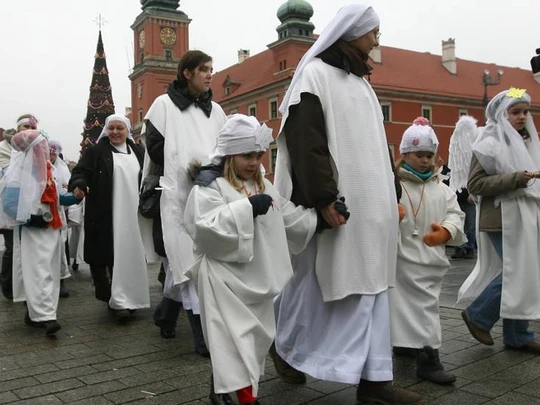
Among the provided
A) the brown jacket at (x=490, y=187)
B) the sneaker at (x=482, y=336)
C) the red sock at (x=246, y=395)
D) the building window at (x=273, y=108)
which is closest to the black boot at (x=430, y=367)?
the sneaker at (x=482, y=336)

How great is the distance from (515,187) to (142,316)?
3.69m

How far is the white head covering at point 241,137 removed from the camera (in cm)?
350

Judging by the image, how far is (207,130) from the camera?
5129mm

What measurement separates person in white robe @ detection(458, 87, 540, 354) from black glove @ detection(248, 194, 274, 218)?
221 cm

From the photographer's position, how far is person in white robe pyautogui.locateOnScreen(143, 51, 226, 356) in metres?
4.88

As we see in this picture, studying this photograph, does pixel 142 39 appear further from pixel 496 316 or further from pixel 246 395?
pixel 246 395

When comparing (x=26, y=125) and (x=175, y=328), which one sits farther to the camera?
(x=26, y=125)

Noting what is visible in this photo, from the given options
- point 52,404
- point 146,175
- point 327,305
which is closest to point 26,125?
point 146,175

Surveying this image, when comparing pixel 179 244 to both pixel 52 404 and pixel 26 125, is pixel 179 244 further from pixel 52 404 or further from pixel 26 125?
pixel 26 125

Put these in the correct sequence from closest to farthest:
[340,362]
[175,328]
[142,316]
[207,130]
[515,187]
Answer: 1. [340,362]
2. [515,187]
3. [207,130]
4. [175,328]
5. [142,316]

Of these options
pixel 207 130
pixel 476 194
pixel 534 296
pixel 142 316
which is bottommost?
pixel 142 316

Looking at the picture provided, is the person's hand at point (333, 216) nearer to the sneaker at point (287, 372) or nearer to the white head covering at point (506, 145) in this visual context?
the sneaker at point (287, 372)

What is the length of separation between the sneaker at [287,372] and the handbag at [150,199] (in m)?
1.63

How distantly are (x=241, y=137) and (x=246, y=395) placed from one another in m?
1.34
